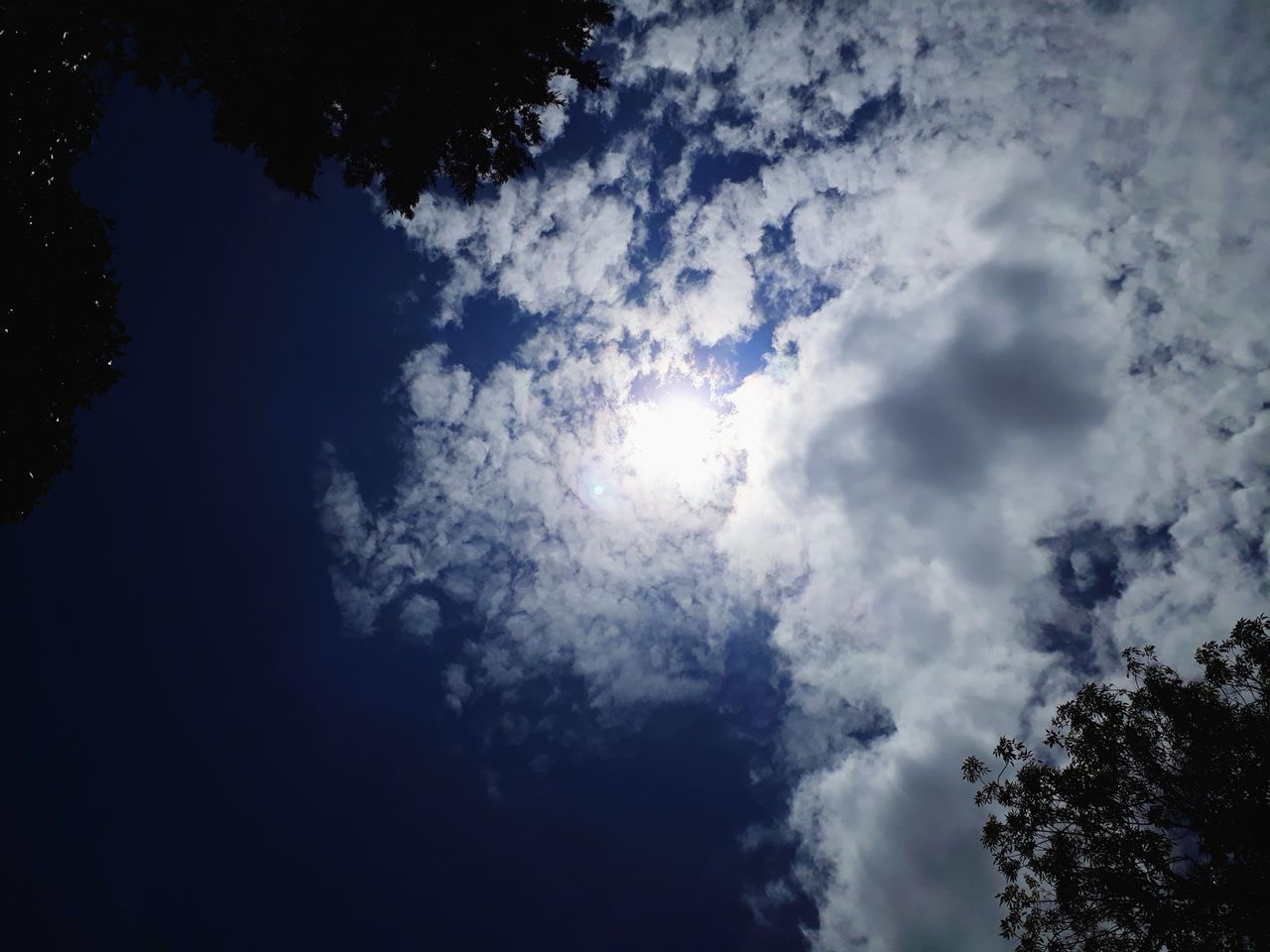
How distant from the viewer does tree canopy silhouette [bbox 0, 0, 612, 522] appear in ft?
23.8

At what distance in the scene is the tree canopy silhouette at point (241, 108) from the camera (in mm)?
7254

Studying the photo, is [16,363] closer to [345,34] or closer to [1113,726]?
[345,34]

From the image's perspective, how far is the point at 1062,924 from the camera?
11.0 metres

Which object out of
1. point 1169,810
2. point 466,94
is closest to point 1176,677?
point 1169,810

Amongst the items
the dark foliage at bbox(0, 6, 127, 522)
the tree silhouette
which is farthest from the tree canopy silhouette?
the tree silhouette

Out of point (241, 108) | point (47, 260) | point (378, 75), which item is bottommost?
point (47, 260)

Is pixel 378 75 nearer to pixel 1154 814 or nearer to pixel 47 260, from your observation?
pixel 47 260

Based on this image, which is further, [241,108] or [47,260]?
[241,108]

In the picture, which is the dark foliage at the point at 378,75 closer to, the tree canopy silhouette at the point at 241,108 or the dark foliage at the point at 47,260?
the tree canopy silhouette at the point at 241,108

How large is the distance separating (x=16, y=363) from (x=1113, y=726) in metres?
19.9

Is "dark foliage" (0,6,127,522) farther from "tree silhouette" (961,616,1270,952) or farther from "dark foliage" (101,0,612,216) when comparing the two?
"tree silhouette" (961,616,1270,952)

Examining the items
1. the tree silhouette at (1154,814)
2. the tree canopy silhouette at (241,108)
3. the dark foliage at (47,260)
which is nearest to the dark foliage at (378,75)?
the tree canopy silhouette at (241,108)

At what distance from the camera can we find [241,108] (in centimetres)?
978

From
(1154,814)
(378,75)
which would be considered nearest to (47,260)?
(378,75)
